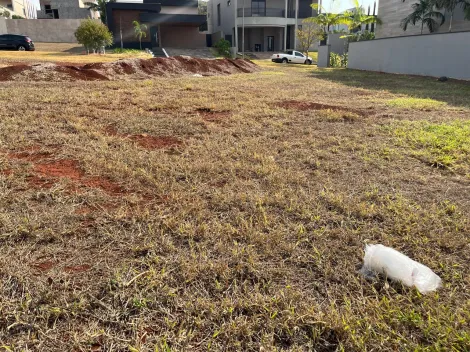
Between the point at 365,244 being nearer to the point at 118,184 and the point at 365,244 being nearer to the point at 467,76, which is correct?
the point at 118,184

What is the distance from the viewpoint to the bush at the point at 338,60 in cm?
2781

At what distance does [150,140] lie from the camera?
15.6 ft

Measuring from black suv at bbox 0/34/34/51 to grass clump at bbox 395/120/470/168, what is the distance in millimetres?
30655

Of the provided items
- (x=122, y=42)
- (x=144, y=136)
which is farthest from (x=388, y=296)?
(x=122, y=42)

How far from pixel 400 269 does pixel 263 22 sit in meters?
37.9

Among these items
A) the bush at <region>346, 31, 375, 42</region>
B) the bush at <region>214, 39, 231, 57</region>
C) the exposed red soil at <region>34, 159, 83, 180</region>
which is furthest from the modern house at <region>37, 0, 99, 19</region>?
the exposed red soil at <region>34, 159, 83, 180</region>

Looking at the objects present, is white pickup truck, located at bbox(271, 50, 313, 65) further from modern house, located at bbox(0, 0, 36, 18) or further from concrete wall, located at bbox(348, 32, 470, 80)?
modern house, located at bbox(0, 0, 36, 18)

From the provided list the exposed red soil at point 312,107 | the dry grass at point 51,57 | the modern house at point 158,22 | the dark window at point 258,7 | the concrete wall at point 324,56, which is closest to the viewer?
the exposed red soil at point 312,107

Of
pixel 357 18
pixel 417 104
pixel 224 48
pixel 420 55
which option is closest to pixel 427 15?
pixel 357 18

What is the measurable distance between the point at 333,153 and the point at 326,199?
1.49 meters

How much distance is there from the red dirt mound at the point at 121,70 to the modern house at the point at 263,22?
1878 cm

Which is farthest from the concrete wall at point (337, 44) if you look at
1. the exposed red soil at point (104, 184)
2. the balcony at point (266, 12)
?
the exposed red soil at point (104, 184)

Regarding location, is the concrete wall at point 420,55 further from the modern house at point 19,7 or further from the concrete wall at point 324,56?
the modern house at point 19,7

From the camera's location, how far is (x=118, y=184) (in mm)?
3234
